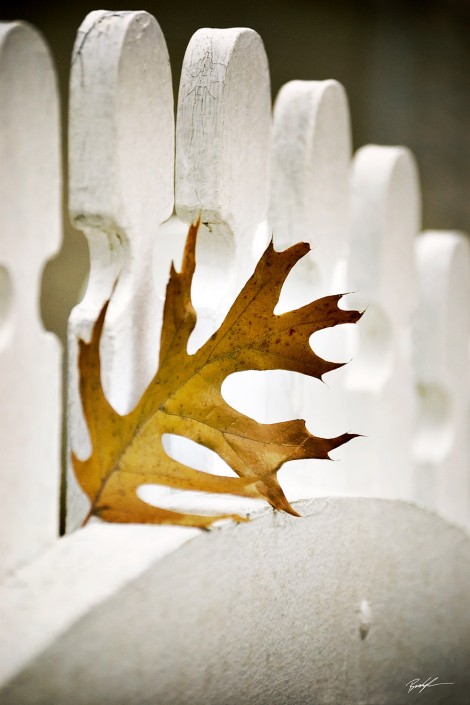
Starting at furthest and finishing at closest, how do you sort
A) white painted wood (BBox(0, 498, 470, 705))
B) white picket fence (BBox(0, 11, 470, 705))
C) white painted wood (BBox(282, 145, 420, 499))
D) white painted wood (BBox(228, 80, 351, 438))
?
1. white painted wood (BBox(282, 145, 420, 499))
2. white painted wood (BBox(228, 80, 351, 438))
3. white picket fence (BBox(0, 11, 470, 705))
4. white painted wood (BBox(0, 498, 470, 705))

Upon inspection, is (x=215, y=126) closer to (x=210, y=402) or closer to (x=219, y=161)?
(x=219, y=161)

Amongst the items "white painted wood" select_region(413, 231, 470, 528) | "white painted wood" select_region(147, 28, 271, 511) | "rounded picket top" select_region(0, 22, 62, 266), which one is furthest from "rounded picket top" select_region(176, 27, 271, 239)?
"white painted wood" select_region(413, 231, 470, 528)

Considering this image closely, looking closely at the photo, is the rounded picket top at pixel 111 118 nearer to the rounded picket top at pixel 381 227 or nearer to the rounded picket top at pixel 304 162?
the rounded picket top at pixel 304 162

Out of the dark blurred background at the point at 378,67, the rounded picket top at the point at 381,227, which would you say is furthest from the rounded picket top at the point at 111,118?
the dark blurred background at the point at 378,67

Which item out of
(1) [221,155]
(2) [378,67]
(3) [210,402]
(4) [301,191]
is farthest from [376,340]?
(2) [378,67]
